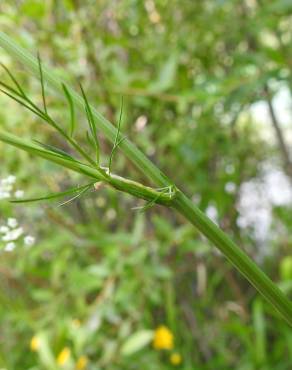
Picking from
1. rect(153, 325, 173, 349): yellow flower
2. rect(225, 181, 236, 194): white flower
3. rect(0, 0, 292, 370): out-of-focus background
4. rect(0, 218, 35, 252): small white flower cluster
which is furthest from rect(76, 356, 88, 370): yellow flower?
rect(0, 218, 35, 252): small white flower cluster

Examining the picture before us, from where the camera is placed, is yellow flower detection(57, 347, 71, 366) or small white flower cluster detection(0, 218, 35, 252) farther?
yellow flower detection(57, 347, 71, 366)

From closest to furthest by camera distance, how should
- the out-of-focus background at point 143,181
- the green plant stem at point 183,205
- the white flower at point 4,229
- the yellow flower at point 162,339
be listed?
the green plant stem at point 183,205 < the white flower at point 4,229 < the out-of-focus background at point 143,181 < the yellow flower at point 162,339

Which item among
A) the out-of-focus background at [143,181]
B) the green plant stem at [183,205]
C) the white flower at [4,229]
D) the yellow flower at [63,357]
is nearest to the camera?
the green plant stem at [183,205]

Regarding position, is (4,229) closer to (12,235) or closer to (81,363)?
(12,235)

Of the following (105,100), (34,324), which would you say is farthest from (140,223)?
(34,324)

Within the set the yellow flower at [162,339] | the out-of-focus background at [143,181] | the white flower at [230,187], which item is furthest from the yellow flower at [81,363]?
the white flower at [230,187]

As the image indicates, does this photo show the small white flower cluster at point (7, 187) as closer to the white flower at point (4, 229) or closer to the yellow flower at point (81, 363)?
the white flower at point (4, 229)

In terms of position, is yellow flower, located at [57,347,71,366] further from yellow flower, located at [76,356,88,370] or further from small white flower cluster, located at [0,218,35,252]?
small white flower cluster, located at [0,218,35,252]

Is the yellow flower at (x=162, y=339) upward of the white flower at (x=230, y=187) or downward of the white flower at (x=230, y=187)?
downward

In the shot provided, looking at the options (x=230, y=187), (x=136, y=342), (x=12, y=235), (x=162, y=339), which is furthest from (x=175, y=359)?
(x=12, y=235)
